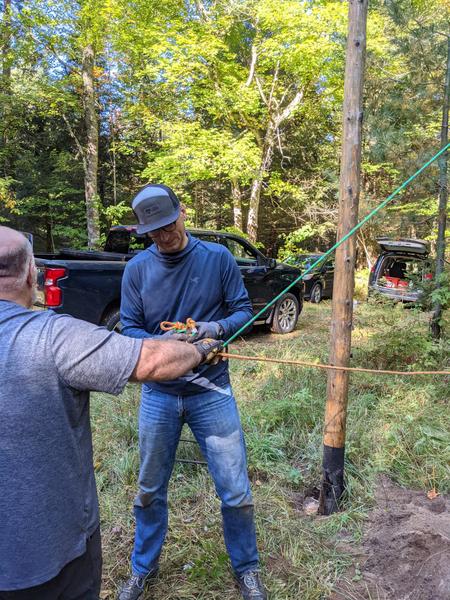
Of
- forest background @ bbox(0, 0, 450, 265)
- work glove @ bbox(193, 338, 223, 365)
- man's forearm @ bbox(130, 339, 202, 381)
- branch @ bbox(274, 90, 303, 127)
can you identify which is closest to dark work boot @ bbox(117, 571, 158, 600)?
work glove @ bbox(193, 338, 223, 365)

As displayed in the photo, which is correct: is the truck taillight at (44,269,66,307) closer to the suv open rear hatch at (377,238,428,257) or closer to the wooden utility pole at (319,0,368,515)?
the wooden utility pole at (319,0,368,515)

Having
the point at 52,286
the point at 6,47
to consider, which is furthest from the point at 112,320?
the point at 6,47

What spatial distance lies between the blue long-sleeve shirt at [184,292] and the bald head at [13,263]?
0.99 meters

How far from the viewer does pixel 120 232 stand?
271 inches

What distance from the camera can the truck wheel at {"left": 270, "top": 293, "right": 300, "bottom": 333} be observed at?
7.65 meters

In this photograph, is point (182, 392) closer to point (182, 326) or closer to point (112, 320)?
point (182, 326)

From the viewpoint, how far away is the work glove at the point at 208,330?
6.76 feet

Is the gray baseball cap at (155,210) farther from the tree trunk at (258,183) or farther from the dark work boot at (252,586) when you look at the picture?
the tree trunk at (258,183)

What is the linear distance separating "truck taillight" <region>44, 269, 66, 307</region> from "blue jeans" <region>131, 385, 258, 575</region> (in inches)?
129

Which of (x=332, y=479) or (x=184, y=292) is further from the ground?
(x=184, y=292)

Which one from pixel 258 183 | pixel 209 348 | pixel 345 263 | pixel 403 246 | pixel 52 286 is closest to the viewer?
pixel 209 348

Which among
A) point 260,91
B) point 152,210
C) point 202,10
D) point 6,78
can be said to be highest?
point 202,10

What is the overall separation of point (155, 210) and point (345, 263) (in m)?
1.31

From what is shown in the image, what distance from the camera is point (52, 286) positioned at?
5.11 metres
